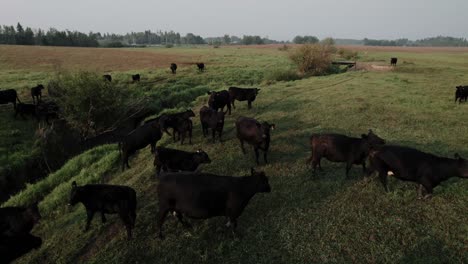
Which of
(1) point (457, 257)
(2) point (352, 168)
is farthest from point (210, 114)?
(1) point (457, 257)

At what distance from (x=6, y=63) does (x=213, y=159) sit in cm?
4975

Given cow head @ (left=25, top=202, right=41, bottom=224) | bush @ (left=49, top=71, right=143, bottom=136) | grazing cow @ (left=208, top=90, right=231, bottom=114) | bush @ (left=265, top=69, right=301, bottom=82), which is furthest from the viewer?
bush @ (left=265, top=69, right=301, bottom=82)

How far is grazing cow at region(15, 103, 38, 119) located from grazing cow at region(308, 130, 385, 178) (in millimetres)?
20371

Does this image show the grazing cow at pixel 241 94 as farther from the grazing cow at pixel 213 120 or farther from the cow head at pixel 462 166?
the cow head at pixel 462 166

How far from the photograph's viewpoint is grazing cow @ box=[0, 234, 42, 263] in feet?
22.0

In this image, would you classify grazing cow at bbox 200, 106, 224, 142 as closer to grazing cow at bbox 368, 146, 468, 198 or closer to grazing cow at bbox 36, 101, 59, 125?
grazing cow at bbox 368, 146, 468, 198

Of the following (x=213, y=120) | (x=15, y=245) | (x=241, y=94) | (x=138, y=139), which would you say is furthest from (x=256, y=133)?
(x=241, y=94)

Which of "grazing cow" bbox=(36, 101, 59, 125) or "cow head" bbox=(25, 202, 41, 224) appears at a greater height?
"cow head" bbox=(25, 202, 41, 224)

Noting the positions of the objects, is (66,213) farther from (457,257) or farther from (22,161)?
(457,257)

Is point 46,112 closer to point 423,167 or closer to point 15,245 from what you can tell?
point 15,245

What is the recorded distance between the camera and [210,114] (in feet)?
44.2

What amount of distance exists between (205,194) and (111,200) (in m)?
2.54

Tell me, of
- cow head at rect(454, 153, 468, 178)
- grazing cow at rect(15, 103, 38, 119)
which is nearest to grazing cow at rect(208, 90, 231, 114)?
cow head at rect(454, 153, 468, 178)

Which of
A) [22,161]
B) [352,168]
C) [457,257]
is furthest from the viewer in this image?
[22,161]
